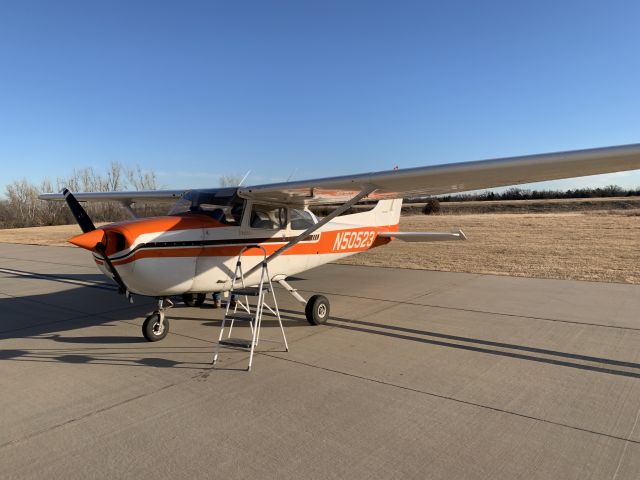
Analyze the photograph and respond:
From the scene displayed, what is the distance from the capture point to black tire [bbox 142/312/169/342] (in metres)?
5.70

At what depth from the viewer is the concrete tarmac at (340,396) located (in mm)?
2984

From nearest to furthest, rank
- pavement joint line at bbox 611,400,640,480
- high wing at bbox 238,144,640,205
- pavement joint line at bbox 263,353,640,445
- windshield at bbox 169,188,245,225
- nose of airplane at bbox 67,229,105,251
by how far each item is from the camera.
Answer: pavement joint line at bbox 611,400,640,480 → pavement joint line at bbox 263,353,640,445 → high wing at bbox 238,144,640,205 → nose of airplane at bbox 67,229,105,251 → windshield at bbox 169,188,245,225

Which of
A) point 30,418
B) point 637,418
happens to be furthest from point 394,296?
point 30,418

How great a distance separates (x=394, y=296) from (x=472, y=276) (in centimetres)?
301

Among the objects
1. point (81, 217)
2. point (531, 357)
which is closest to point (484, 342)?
point (531, 357)

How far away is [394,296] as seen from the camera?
846 centimetres

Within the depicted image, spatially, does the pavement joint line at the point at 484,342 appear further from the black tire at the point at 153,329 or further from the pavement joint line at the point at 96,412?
the pavement joint line at the point at 96,412

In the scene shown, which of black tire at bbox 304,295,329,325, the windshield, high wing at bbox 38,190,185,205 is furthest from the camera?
high wing at bbox 38,190,185,205

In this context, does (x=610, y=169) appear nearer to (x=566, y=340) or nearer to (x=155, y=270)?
(x=566, y=340)

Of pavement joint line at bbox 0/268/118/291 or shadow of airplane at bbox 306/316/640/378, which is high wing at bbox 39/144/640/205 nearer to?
shadow of airplane at bbox 306/316/640/378

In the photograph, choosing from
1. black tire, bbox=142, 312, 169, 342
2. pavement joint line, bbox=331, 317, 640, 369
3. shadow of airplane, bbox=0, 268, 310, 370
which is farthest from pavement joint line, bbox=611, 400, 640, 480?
black tire, bbox=142, 312, 169, 342

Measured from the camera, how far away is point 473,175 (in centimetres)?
489

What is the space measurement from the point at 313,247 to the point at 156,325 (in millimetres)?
3031

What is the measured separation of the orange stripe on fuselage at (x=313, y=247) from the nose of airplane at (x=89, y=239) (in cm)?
32
